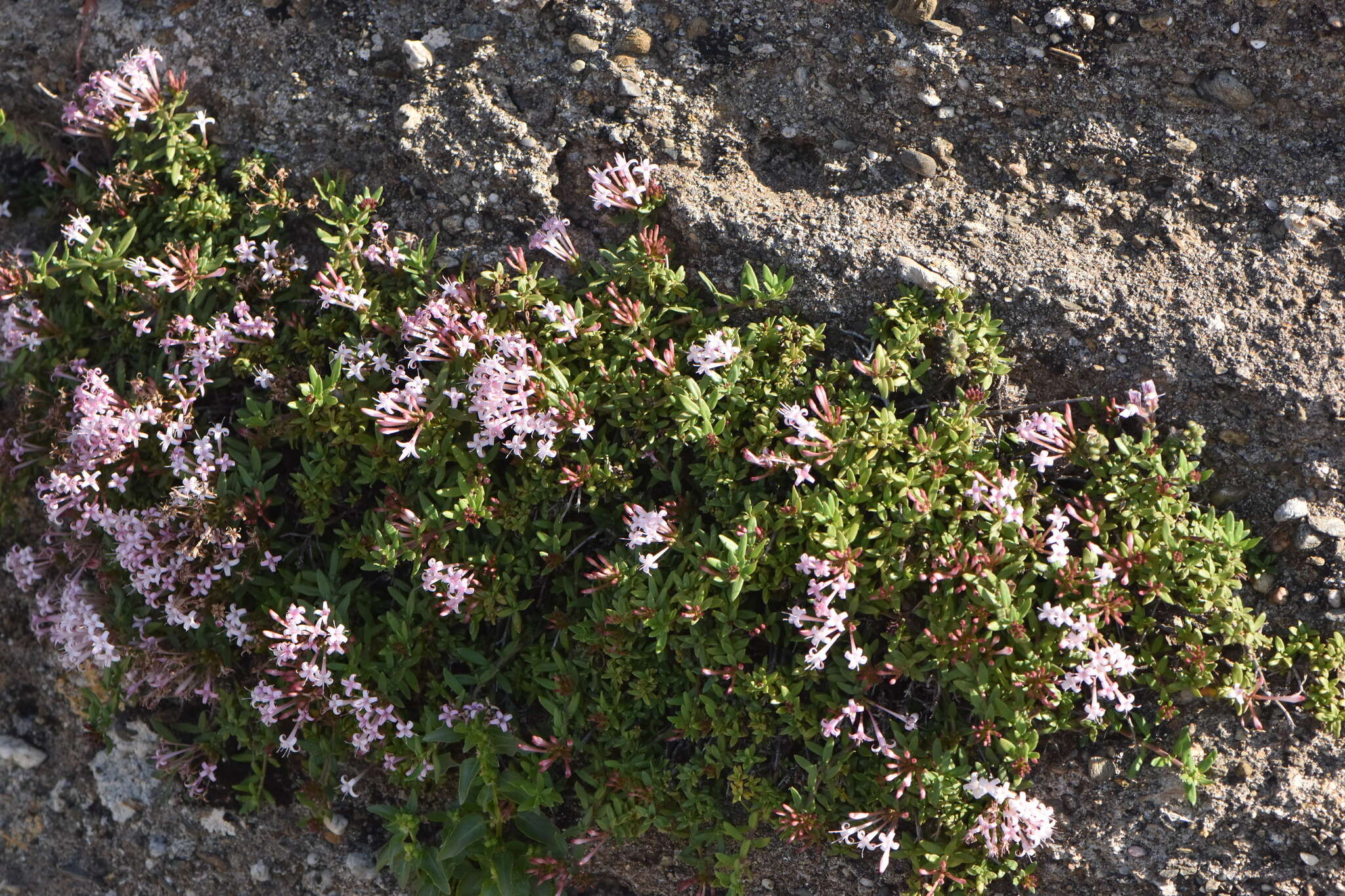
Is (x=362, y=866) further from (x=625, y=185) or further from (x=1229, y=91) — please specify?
(x=1229, y=91)

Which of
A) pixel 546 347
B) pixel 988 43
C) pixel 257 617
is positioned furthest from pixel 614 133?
pixel 257 617

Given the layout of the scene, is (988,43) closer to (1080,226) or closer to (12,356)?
(1080,226)

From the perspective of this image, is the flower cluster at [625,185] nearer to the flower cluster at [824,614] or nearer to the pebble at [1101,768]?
the flower cluster at [824,614]

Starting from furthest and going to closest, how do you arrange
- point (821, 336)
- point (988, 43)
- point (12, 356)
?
1. point (12, 356)
2. point (988, 43)
3. point (821, 336)

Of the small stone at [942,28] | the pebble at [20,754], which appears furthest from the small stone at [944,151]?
the pebble at [20,754]

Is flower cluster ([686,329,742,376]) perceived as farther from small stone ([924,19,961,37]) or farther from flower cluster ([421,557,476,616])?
small stone ([924,19,961,37])

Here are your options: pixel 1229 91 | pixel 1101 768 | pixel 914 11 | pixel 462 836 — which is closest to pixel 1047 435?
pixel 1101 768
